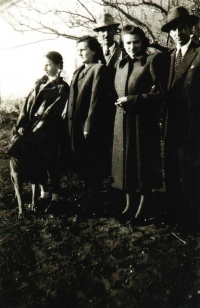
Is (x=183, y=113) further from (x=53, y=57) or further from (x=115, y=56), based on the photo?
(x=53, y=57)

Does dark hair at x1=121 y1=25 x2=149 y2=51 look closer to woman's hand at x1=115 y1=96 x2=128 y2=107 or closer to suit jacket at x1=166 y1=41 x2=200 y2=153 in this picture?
suit jacket at x1=166 y1=41 x2=200 y2=153

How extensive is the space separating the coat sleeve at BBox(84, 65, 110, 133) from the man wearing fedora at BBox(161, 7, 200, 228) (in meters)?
0.70

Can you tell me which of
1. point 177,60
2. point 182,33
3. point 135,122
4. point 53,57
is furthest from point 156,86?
point 53,57

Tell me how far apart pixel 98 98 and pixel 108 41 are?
0.90 m

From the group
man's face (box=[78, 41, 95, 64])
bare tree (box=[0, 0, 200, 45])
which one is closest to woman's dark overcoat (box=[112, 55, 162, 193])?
man's face (box=[78, 41, 95, 64])

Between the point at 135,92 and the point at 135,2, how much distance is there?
509 centimetres

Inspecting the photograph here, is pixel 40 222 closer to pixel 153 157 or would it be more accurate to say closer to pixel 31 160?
pixel 31 160

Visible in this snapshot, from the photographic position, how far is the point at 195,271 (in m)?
2.76

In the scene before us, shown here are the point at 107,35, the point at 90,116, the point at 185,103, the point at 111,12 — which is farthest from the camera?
the point at 111,12

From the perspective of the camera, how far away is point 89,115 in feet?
11.5

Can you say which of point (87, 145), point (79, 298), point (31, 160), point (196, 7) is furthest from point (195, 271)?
point (196, 7)

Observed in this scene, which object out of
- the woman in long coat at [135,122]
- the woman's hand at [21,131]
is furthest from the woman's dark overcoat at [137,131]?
the woman's hand at [21,131]

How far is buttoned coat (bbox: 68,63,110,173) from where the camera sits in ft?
11.4

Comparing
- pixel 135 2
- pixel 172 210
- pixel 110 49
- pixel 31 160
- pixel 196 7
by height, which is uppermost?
pixel 135 2
